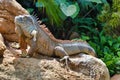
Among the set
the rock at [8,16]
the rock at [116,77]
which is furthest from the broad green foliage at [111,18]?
the rock at [8,16]

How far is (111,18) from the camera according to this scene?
23.6 ft

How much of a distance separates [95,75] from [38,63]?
802 mm

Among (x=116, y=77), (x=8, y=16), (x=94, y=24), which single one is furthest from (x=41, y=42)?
(x=94, y=24)

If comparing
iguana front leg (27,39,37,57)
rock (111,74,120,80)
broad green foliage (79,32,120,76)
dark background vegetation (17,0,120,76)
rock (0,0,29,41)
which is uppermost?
rock (0,0,29,41)

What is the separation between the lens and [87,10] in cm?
804

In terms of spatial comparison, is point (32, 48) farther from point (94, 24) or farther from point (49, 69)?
point (94, 24)

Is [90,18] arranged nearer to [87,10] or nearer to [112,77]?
[87,10]

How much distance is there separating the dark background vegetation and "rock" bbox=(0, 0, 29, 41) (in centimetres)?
191

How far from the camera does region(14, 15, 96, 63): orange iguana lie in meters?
3.93

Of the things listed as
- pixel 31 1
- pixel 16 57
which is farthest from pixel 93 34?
pixel 16 57

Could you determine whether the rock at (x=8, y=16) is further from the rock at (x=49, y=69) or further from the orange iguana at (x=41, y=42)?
the rock at (x=49, y=69)

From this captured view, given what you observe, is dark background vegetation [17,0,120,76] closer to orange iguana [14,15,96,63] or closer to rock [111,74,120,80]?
rock [111,74,120,80]

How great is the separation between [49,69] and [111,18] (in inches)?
146

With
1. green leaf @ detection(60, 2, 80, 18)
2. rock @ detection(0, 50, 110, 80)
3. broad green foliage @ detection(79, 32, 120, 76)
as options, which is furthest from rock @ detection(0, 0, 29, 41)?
broad green foliage @ detection(79, 32, 120, 76)
